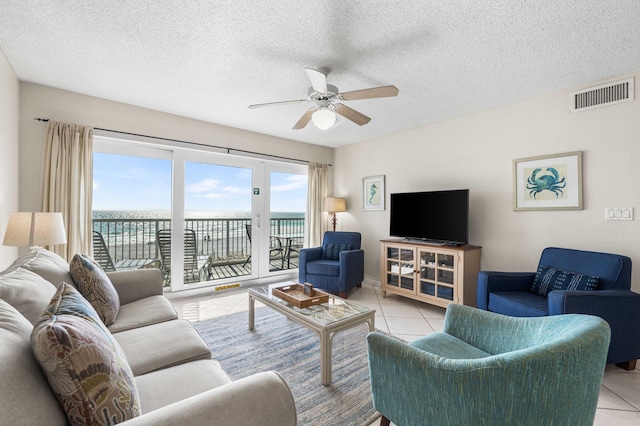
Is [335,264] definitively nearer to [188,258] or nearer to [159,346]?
[188,258]

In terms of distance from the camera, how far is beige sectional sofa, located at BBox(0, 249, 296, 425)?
66 centimetres

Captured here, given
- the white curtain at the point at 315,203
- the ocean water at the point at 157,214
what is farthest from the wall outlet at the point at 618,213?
the ocean water at the point at 157,214

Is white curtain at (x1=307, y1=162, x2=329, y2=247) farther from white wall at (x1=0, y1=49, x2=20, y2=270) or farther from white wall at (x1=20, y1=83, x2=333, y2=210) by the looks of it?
white wall at (x1=0, y1=49, x2=20, y2=270)

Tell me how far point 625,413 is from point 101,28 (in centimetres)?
403

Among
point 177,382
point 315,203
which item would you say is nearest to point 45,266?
point 177,382

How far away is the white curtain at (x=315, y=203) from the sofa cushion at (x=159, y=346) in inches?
124

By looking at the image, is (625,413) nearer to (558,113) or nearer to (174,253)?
(558,113)

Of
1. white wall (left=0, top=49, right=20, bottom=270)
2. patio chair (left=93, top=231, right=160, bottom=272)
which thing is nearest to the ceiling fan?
white wall (left=0, top=49, right=20, bottom=270)

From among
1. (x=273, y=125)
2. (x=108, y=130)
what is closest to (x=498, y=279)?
(x=273, y=125)

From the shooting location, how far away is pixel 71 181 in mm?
2787

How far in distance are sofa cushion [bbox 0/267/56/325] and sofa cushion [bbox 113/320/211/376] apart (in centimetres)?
42

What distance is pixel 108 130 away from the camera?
3008 mm

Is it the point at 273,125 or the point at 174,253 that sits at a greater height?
the point at 273,125

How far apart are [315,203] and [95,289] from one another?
340 cm
